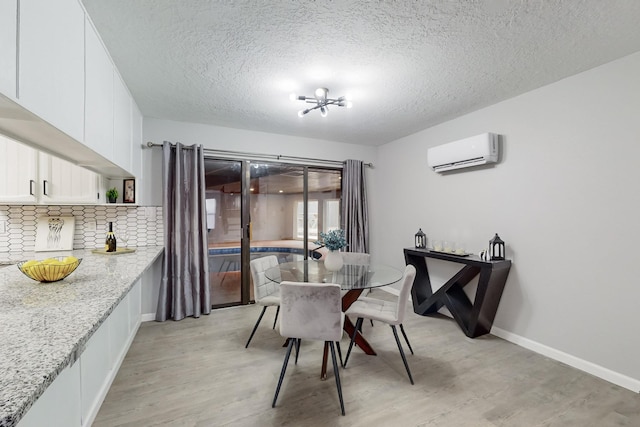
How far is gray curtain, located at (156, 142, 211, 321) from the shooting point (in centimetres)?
338

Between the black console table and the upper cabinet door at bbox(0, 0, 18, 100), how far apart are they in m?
3.32

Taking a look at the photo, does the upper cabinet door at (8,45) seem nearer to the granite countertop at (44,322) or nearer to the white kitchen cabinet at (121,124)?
the granite countertop at (44,322)

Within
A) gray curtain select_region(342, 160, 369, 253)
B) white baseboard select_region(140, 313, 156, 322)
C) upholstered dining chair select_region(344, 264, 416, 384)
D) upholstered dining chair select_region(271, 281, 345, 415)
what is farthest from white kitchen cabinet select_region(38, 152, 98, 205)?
gray curtain select_region(342, 160, 369, 253)

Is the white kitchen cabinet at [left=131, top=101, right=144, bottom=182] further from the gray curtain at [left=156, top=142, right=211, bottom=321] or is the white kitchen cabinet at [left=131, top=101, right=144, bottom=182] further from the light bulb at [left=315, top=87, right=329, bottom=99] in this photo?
the light bulb at [left=315, top=87, right=329, bottom=99]

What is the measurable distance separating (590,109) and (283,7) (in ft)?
8.38

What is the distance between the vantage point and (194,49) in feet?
6.68

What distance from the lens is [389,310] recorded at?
2.49 metres

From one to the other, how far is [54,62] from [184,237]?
2468 mm

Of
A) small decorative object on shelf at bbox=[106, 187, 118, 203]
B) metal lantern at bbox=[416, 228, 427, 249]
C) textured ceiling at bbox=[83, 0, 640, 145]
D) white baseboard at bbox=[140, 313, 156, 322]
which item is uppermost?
textured ceiling at bbox=[83, 0, 640, 145]

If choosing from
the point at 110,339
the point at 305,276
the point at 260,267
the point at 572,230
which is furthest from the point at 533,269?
the point at 110,339

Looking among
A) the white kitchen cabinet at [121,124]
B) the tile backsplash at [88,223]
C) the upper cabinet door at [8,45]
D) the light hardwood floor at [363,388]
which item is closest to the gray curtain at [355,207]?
the light hardwood floor at [363,388]

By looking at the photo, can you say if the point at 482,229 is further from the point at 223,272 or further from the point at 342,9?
the point at 223,272

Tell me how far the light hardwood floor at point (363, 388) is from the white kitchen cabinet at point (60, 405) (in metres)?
0.43

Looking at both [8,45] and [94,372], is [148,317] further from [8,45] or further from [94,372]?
[8,45]
